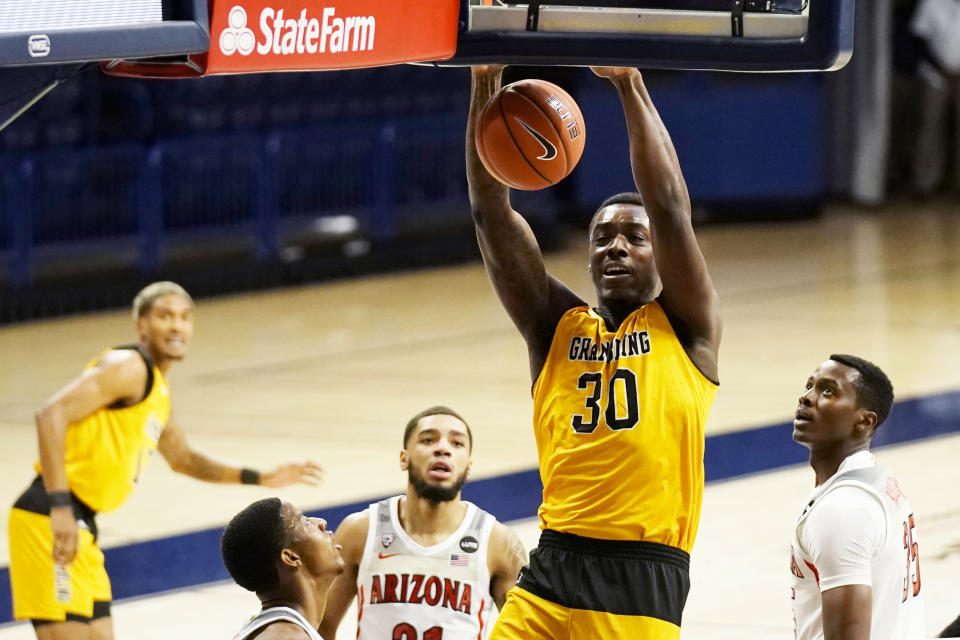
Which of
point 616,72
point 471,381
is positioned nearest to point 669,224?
point 616,72

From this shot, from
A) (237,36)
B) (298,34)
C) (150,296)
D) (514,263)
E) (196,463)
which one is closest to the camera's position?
(237,36)

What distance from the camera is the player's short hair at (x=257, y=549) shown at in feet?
14.1

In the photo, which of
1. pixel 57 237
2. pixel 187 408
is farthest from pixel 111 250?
pixel 187 408

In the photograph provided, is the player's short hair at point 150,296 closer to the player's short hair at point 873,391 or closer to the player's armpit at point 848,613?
the player's short hair at point 873,391

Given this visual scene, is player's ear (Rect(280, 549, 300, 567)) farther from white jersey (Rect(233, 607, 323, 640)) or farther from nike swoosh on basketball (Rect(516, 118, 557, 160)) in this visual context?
nike swoosh on basketball (Rect(516, 118, 557, 160))

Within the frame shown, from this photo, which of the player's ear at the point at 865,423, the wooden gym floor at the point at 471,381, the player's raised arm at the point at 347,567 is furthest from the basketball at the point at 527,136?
the wooden gym floor at the point at 471,381

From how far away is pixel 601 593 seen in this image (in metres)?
4.70

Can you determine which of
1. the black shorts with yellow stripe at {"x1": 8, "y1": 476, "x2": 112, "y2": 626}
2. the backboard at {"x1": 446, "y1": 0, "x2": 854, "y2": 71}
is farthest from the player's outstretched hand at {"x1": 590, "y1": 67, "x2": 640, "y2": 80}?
the black shorts with yellow stripe at {"x1": 8, "y1": 476, "x2": 112, "y2": 626}

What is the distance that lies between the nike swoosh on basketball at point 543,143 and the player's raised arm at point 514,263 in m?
0.15

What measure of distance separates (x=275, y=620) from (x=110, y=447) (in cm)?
279

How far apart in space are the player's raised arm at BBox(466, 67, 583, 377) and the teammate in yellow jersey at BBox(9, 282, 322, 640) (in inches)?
76.9

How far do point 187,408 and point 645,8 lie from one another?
8.40 m

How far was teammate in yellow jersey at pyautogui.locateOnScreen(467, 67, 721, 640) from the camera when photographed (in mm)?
4715

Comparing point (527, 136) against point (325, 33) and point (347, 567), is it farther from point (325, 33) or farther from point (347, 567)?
point (347, 567)
